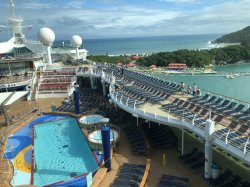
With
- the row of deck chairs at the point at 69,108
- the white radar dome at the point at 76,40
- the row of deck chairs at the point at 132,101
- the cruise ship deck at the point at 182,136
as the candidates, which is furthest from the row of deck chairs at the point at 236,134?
the white radar dome at the point at 76,40

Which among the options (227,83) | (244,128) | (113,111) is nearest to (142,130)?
(113,111)

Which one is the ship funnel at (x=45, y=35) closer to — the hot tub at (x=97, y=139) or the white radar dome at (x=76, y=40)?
the white radar dome at (x=76, y=40)

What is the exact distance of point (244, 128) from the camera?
10977 millimetres

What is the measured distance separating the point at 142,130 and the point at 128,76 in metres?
9.69

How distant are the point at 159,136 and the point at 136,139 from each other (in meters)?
1.38

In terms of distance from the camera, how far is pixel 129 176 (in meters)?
11.4

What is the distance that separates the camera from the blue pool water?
44.4ft

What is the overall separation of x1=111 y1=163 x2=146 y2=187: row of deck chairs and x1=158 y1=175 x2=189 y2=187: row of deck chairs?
3.10 feet

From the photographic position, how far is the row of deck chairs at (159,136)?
14.8m

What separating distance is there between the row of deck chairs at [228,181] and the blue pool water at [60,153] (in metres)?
6.03

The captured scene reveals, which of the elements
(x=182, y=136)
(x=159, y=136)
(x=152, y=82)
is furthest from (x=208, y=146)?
(x=152, y=82)

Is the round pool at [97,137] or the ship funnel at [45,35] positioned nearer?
the round pool at [97,137]

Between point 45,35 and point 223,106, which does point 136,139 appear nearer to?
point 223,106

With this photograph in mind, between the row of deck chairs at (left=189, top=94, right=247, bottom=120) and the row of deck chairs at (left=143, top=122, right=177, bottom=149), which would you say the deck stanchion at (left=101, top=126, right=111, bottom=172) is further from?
the row of deck chairs at (left=189, top=94, right=247, bottom=120)
